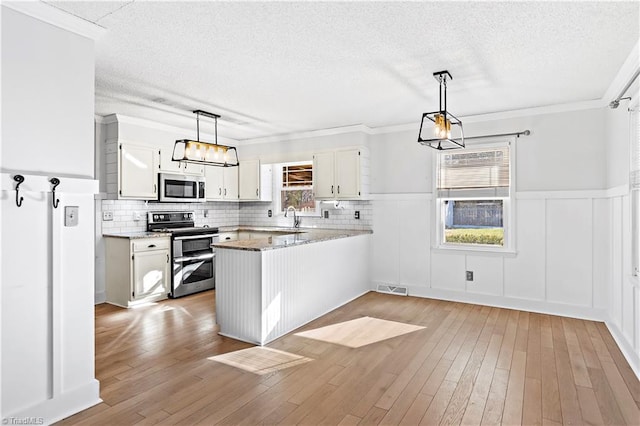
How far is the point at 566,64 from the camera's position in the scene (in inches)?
126

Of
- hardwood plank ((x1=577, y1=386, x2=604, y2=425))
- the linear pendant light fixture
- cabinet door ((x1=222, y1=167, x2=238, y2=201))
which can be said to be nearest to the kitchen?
cabinet door ((x1=222, y1=167, x2=238, y2=201))

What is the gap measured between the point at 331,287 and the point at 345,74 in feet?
8.24

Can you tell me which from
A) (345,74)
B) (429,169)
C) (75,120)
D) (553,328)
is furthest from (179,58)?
(553,328)

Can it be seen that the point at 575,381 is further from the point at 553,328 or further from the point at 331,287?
the point at 331,287

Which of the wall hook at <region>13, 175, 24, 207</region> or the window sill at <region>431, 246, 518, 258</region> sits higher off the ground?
the wall hook at <region>13, 175, 24, 207</region>

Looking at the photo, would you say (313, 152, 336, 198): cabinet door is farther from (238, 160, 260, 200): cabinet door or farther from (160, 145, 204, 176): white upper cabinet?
(160, 145, 204, 176): white upper cabinet

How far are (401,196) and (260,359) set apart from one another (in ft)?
10.5

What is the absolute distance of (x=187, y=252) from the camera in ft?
17.8

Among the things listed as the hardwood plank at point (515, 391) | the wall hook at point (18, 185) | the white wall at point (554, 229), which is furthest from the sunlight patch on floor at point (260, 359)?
the white wall at point (554, 229)

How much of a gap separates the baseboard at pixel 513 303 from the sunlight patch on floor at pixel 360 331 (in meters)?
1.30

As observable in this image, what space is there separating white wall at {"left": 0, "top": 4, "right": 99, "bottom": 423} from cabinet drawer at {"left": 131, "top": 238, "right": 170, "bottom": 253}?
2516 mm

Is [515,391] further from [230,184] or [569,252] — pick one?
[230,184]

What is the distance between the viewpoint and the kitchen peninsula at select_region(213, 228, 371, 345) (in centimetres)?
360

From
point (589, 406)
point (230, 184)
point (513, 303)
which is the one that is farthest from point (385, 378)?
point (230, 184)
